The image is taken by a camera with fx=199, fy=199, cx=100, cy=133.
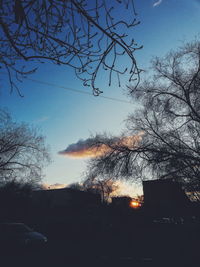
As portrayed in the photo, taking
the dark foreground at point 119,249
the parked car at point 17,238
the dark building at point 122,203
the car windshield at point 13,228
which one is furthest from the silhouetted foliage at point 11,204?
the parked car at point 17,238

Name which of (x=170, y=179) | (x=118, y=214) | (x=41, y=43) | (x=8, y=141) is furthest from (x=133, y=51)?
(x=8, y=141)

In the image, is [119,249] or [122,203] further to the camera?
[122,203]

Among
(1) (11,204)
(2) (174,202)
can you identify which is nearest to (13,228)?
(2) (174,202)

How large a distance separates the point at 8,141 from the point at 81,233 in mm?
12553

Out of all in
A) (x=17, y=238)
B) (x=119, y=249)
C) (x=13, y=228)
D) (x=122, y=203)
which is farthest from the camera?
(x=122, y=203)

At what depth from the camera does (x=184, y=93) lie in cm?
1381

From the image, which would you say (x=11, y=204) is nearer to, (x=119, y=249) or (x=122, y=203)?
(x=122, y=203)

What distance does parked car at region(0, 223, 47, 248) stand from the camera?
1019 cm

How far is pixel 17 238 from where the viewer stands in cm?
1035

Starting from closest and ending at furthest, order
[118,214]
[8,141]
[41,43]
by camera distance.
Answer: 1. [41,43]
2. [118,214]
3. [8,141]

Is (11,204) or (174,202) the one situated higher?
(174,202)

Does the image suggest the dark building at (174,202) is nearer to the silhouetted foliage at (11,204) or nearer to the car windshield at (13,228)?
the car windshield at (13,228)

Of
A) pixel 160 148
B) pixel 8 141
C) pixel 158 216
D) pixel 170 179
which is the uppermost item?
pixel 8 141

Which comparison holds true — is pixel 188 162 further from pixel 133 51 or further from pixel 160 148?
pixel 133 51
